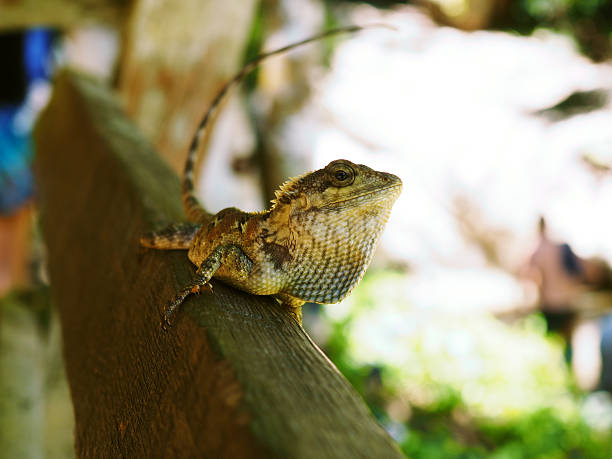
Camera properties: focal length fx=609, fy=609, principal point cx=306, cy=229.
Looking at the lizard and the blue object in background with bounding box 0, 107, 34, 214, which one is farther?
the blue object in background with bounding box 0, 107, 34, 214

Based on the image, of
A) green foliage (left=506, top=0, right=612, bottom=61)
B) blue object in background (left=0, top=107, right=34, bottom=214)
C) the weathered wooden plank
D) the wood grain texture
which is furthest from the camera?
green foliage (left=506, top=0, right=612, bottom=61)

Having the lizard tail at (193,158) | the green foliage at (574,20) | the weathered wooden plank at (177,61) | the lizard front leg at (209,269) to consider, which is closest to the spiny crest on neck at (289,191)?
the lizard front leg at (209,269)

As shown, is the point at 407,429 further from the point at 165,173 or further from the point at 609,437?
the point at 165,173

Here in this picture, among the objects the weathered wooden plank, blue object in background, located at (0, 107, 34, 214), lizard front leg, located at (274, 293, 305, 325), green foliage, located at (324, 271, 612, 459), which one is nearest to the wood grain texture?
lizard front leg, located at (274, 293, 305, 325)

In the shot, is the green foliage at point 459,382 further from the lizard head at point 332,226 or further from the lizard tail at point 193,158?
the lizard head at point 332,226

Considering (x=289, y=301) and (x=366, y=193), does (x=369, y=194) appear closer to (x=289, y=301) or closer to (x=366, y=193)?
(x=366, y=193)

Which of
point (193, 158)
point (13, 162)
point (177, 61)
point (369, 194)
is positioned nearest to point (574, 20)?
point (177, 61)

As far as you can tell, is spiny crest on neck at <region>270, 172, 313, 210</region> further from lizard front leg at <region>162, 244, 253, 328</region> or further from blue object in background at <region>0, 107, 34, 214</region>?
blue object in background at <region>0, 107, 34, 214</region>

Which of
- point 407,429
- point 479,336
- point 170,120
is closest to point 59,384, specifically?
point 170,120
